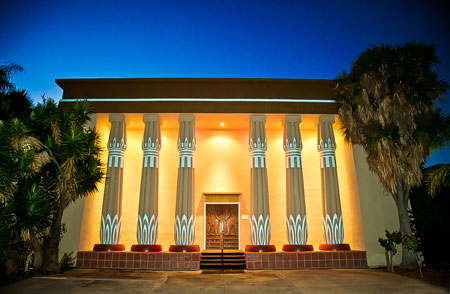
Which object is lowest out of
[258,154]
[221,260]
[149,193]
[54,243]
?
[221,260]

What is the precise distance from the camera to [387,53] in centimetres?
1083

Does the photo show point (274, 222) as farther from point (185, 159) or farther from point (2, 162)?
point (2, 162)

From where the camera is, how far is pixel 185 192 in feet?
40.0

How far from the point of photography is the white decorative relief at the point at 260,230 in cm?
1170

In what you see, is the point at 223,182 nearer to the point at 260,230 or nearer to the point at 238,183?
the point at 238,183

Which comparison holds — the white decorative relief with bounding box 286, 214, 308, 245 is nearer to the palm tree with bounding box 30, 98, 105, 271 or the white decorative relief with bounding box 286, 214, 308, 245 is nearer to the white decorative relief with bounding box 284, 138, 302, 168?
the white decorative relief with bounding box 284, 138, 302, 168

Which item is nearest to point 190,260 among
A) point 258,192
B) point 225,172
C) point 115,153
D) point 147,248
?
point 147,248

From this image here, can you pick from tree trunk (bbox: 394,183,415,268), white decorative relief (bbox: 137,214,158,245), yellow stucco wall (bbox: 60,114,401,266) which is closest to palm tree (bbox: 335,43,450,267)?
tree trunk (bbox: 394,183,415,268)

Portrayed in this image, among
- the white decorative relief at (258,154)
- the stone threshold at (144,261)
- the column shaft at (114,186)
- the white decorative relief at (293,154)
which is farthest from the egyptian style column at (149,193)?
the white decorative relief at (293,154)

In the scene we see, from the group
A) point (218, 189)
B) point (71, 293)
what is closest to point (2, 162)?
point (71, 293)

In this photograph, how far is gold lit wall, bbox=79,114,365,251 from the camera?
13.5 metres

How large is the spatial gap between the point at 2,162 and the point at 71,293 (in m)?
3.49

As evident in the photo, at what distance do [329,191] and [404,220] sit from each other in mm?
2815

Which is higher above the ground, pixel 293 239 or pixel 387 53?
pixel 387 53
